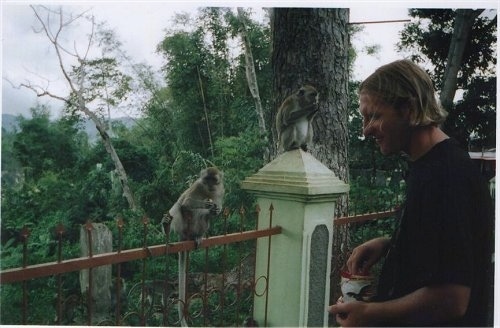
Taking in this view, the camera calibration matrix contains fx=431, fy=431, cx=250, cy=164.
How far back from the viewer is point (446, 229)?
1.01 m

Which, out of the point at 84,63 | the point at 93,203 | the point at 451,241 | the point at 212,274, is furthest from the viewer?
the point at 93,203

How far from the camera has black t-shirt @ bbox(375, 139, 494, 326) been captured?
39.4 inches

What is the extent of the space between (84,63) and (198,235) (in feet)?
4.61

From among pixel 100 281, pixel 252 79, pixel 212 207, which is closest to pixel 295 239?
pixel 212 207

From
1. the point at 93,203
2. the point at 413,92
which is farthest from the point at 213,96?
the point at 413,92

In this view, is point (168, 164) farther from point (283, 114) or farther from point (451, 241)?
point (451, 241)

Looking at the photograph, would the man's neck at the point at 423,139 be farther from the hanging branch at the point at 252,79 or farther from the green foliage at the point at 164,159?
the hanging branch at the point at 252,79

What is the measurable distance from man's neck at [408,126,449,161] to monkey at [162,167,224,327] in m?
1.27

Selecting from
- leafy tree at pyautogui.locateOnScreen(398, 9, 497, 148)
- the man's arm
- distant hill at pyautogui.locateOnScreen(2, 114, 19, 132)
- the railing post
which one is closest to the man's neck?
the man's arm

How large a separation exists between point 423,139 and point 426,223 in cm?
24

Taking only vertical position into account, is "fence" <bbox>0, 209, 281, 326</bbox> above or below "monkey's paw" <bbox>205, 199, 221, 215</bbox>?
below

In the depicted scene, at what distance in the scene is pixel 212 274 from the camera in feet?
12.5

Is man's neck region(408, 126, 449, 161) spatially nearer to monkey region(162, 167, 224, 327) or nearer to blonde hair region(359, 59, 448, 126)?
blonde hair region(359, 59, 448, 126)

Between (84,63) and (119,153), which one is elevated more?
(84,63)
